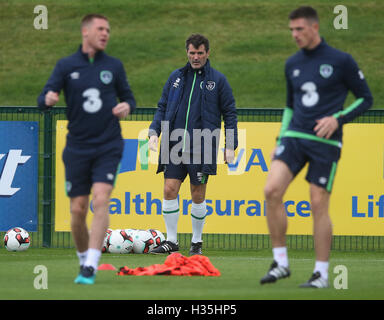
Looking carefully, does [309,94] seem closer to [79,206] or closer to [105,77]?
[105,77]

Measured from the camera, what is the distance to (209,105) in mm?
12172

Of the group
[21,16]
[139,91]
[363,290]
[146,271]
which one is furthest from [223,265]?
[21,16]

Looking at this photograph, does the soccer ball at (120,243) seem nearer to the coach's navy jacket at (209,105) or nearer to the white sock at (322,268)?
the coach's navy jacket at (209,105)

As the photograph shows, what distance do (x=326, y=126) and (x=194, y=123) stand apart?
4.09 m

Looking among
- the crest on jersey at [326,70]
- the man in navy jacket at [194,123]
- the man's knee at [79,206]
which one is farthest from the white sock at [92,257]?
the man in navy jacket at [194,123]

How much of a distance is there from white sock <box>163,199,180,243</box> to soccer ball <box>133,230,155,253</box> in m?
0.51

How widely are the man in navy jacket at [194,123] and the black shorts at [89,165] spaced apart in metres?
3.41

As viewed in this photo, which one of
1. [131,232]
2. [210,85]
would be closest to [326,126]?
[210,85]

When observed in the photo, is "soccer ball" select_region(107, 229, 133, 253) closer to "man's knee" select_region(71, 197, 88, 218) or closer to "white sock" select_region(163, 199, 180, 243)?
"white sock" select_region(163, 199, 180, 243)

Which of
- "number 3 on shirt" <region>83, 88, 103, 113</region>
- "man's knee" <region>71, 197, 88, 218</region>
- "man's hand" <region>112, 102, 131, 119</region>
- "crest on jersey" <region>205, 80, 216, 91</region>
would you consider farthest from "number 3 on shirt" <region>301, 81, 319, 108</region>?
"crest on jersey" <region>205, 80, 216, 91</region>

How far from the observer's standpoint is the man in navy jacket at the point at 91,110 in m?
8.53

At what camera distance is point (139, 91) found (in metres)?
29.5

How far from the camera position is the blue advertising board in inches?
548

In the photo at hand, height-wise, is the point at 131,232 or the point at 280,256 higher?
the point at 280,256
